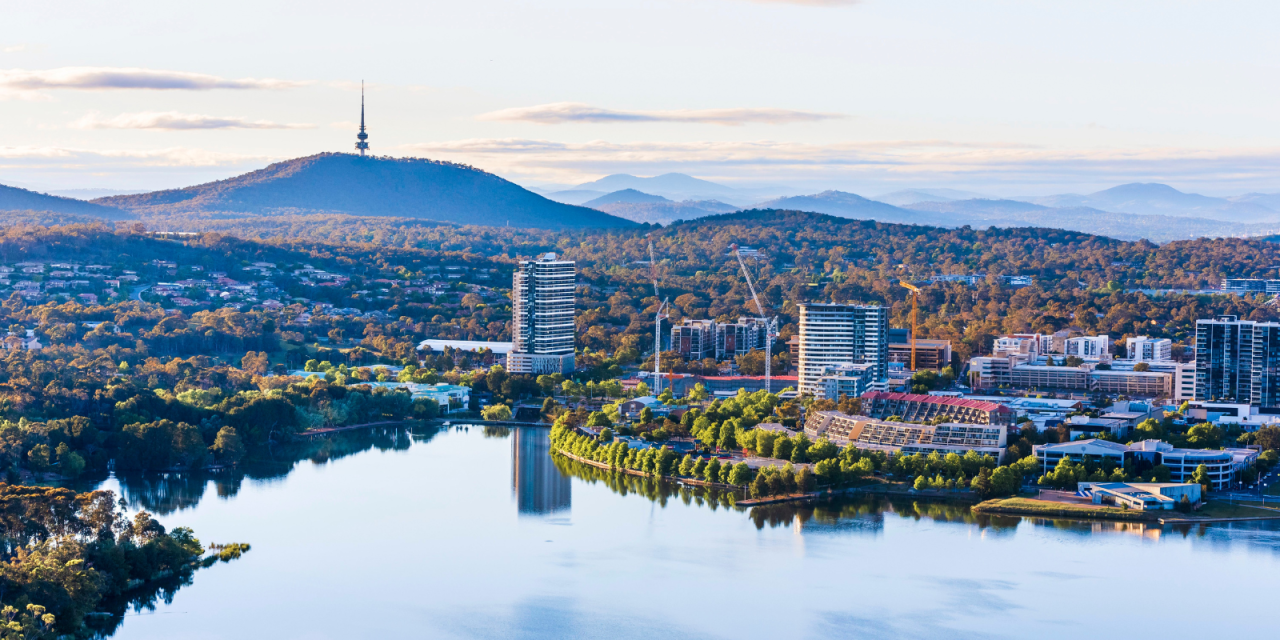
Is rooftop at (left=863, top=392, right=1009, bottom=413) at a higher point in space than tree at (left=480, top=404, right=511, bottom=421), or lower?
higher

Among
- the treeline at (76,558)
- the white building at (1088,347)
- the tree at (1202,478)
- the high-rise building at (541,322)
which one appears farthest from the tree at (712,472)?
the white building at (1088,347)

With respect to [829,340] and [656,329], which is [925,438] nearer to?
[829,340]

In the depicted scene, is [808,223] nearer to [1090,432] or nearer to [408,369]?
[408,369]

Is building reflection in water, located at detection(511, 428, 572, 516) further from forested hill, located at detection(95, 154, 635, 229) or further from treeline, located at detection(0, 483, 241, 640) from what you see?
forested hill, located at detection(95, 154, 635, 229)

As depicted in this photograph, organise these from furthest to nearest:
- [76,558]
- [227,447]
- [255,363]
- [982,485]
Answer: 1. [255,363]
2. [227,447]
3. [982,485]
4. [76,558]

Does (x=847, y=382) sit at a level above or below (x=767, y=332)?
below

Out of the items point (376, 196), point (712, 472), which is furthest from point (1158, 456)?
point (376, 196)

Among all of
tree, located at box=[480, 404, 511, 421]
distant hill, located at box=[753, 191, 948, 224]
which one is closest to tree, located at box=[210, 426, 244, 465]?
tree, located at box=[480, 404, 511, 421]

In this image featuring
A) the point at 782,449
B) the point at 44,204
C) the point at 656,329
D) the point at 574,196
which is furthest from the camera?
the point at 574,196
